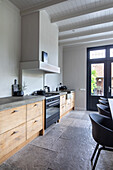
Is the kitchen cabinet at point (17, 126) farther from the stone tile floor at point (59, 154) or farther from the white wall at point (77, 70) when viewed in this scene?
the white wall at point (77, 70)

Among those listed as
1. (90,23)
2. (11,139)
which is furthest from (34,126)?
(90,23)

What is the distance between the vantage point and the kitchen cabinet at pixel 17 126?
5.32ft

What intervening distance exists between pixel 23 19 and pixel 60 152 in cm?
324

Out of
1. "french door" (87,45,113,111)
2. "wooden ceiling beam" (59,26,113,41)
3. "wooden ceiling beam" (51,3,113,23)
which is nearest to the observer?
"wooden ceiling beam" (51,3,113,23)

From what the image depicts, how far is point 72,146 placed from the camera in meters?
2.17

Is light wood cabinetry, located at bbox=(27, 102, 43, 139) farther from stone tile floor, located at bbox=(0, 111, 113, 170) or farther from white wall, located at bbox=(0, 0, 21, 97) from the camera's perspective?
white wall, located at bbox=(0, 0, 21, 97)

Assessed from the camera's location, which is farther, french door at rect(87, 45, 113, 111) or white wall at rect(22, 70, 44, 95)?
french door at rect(87, 45, 113, 111)

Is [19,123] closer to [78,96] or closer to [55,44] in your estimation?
[55,44]

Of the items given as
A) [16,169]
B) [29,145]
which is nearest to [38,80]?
[29,145]

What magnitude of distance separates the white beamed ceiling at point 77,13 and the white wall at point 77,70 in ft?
2.74

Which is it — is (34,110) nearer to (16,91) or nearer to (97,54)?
(16,91)

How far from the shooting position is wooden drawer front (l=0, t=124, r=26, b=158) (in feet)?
5.28

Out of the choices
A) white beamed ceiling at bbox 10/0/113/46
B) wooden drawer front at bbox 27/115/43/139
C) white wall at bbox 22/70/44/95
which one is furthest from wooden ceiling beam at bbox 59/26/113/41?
wooden drawer front at bbox 27/115/43/139

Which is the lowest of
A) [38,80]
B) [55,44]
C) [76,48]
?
[38,80]
